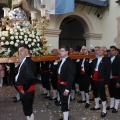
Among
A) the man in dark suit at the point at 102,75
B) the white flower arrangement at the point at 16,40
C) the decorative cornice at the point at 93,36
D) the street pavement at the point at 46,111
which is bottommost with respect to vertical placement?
the street pavement at the point at 46,111

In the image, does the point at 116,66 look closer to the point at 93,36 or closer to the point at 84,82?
the point at 84,82

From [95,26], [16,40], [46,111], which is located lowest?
[46,111]

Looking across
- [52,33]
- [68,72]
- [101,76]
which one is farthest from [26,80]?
[52,33]

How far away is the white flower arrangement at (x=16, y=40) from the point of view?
230 inches

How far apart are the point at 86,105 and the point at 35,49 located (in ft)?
6.46

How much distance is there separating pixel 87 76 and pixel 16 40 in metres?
2.12

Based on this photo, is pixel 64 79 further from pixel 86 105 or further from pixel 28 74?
pixel 86 105

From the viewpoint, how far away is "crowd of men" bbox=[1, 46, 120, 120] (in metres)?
4.75

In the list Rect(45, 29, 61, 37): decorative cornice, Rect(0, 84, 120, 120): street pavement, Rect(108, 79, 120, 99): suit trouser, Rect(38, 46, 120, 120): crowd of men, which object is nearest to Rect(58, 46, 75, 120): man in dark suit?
Rect(38, 46, 120, 120): crowd of men

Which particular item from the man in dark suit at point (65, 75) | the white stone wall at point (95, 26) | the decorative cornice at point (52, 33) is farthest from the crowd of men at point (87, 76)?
the white stone wall at point (95, 26)

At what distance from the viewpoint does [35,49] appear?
6.15m

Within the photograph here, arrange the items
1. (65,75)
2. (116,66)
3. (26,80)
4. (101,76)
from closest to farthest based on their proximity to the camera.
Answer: (26,80)
(65,75)
(101,76)
(116,66)

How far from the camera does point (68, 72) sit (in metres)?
4.66

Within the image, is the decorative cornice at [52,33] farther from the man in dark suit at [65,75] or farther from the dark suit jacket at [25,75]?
the dark suit jacket at [25,75]
